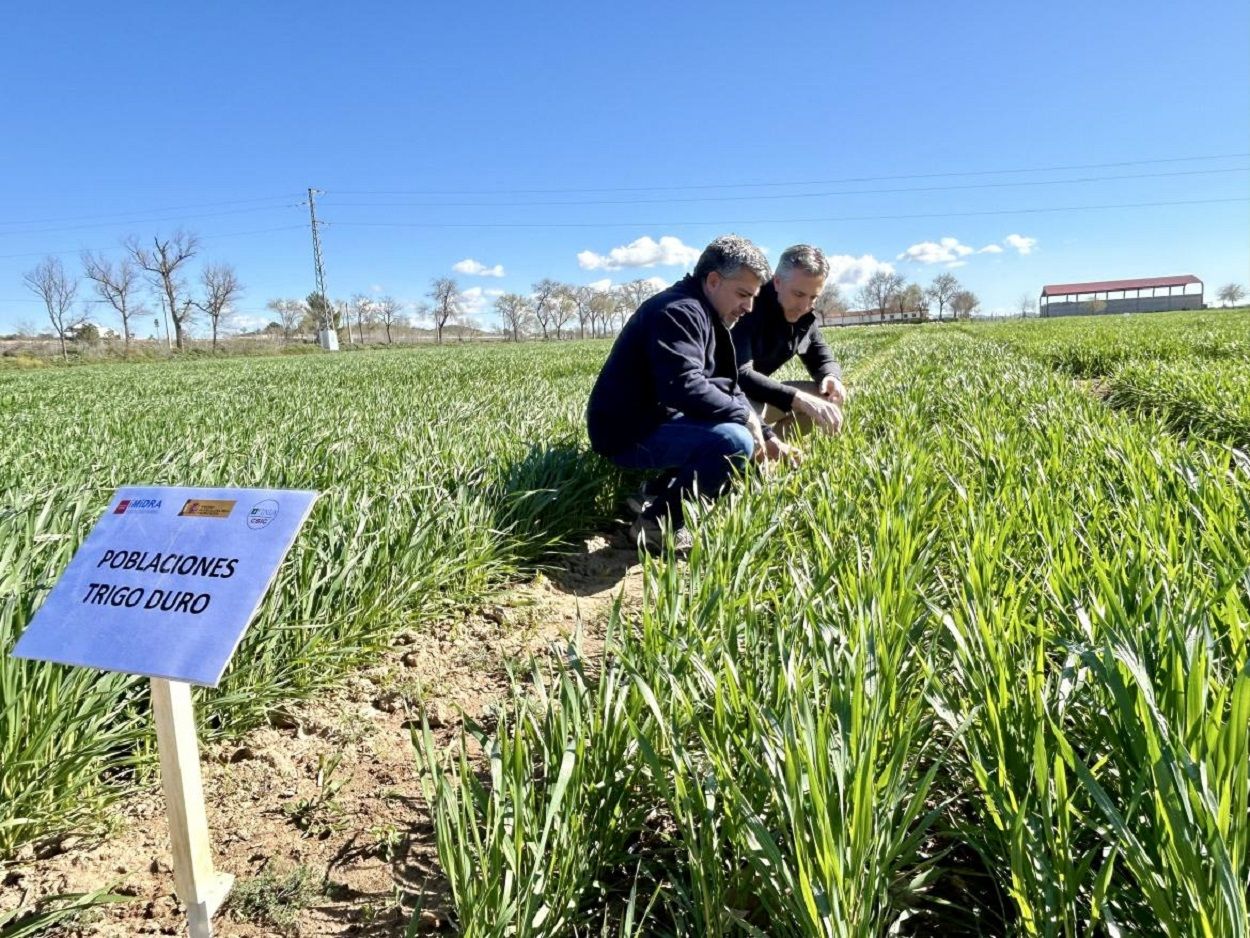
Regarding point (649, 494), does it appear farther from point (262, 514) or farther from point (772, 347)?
point (262, 514)

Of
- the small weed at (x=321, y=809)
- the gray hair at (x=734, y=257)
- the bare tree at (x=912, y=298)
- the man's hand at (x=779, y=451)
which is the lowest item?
the small weed at (x=321, y=809)

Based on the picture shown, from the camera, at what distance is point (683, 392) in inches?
119

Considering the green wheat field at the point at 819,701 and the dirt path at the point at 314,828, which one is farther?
the dirt path at the point at 314,828

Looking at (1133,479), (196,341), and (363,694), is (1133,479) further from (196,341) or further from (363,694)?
(196,341)

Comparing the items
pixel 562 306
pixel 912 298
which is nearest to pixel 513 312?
pixel 562 306

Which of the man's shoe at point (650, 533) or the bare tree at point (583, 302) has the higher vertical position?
the bare tree at point (583, 302)

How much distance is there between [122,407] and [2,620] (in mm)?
7175

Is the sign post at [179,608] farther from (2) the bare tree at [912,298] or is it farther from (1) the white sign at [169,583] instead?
(2) the bare tree at [912,298]

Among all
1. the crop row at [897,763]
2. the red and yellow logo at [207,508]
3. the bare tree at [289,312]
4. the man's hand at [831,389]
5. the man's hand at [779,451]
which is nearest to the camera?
the crop row at [897,763]

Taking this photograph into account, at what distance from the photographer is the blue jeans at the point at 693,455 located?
3.13 metres

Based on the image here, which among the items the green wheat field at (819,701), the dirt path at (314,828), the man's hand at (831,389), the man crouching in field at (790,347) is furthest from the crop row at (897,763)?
the man's hand at (831,389)

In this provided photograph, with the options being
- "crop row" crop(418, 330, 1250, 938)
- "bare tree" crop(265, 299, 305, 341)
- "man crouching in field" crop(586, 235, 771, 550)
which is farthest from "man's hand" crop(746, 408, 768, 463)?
"bare tree" crop(265, 299, 305, 341)

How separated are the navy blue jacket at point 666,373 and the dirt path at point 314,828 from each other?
4.10 ft

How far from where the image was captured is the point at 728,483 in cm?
323
